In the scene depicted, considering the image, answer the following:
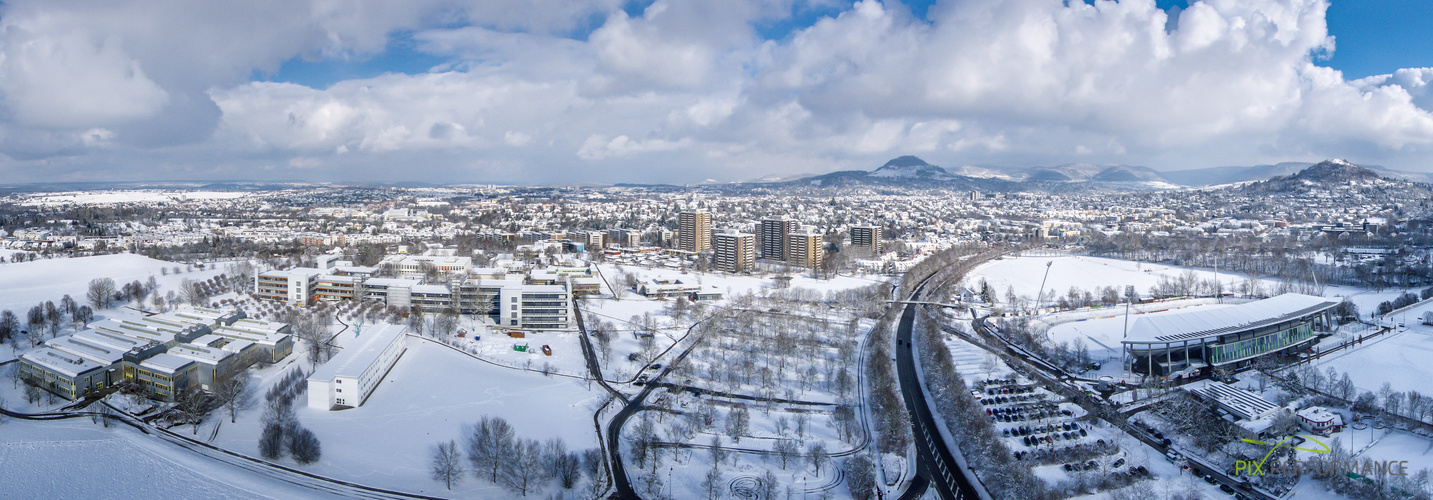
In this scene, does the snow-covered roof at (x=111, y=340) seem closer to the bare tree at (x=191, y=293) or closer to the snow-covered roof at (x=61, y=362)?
the snow-covered roof at (x=61, y=362)

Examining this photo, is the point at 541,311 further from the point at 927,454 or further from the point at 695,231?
the point at 695,231

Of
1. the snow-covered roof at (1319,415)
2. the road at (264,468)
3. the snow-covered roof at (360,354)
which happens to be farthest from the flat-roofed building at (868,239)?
the road at (264,468)

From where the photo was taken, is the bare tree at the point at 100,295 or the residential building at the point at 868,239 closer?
the bare tree at the point at 100,295

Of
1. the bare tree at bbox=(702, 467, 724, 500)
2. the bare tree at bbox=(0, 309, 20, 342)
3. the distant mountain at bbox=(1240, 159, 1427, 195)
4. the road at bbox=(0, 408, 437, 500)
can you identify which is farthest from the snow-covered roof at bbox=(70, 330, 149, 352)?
the distant mountain at bbox=(1240, 159, 1427, 195)

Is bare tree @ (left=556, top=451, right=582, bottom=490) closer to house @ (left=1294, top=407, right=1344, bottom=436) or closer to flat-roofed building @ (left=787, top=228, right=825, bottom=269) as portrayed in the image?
house @ (left=1294, top=407, right=1344, bottom=436)

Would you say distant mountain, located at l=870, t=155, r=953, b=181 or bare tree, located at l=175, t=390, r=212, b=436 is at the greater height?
distant mountain, located at l=870, t=155, r=953, b=181

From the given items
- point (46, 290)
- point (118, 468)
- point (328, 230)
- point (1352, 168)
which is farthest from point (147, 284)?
point (1352, 168)

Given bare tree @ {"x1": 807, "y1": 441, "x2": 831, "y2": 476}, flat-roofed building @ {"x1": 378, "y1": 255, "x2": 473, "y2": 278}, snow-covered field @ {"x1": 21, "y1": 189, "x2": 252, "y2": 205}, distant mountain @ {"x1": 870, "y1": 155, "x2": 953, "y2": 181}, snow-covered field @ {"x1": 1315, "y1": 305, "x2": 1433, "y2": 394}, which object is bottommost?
bare tree @ {"x1": 807, "y1": 441, "x2": 831, "y2": 476}
